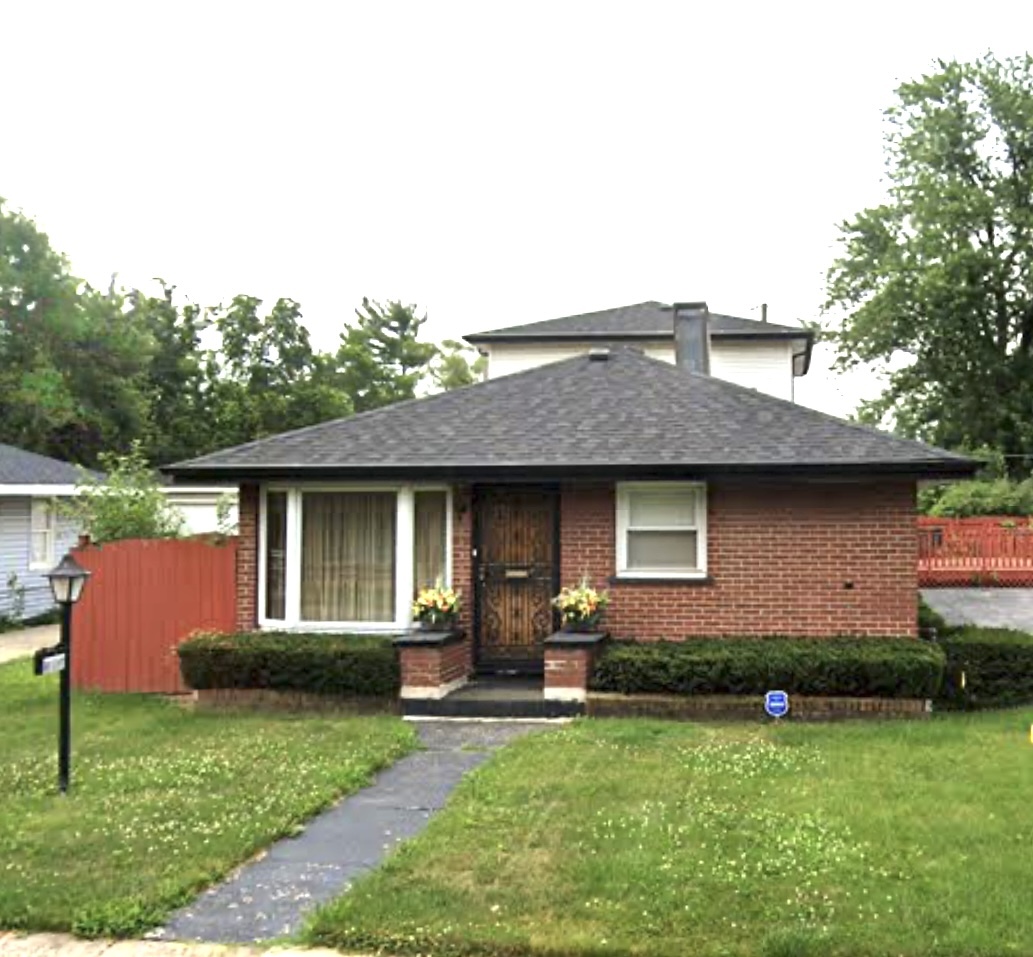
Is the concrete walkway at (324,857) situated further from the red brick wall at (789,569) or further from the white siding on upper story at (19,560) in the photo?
the white siding on upper story at (19,560)

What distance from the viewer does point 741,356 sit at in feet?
91.5

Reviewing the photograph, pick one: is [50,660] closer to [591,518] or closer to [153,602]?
[153,602]

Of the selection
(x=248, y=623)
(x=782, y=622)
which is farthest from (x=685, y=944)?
(x=248, y=623)

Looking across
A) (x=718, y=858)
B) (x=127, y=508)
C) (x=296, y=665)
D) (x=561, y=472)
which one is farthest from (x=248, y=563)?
(x=718, y=858)

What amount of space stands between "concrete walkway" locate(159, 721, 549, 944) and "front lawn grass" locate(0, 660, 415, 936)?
132mm

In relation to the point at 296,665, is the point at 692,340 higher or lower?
higher

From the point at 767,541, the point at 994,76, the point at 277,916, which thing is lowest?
the point at 277,916

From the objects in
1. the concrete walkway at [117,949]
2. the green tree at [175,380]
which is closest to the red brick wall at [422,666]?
the concrete walkway at [117,949]

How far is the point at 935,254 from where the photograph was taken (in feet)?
134

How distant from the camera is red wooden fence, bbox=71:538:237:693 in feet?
40.0

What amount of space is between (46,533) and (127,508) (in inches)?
411

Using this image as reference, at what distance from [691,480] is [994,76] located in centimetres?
3872

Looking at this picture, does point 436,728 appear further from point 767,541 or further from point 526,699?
point 767,541

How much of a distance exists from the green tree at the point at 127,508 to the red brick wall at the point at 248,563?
202cm
